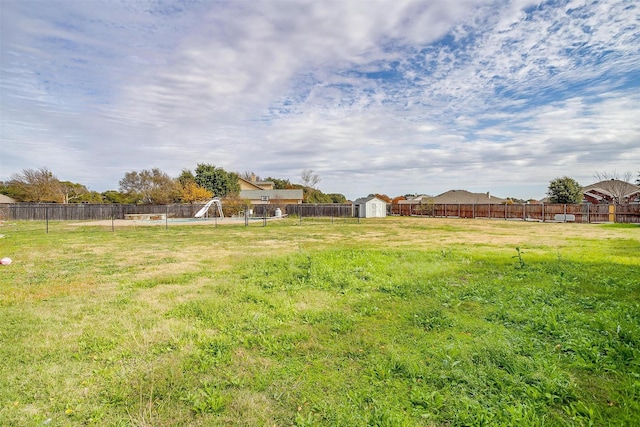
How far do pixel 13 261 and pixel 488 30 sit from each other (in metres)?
16.1

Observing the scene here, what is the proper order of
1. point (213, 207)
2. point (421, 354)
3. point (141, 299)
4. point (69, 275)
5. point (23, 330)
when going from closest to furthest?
point (421, 354)
point (23, 330)
point (141, 299)
point (69, 275)
point (213, 207)

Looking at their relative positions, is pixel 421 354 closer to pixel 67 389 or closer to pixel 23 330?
pixel 67 389

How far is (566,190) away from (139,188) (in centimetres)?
5152

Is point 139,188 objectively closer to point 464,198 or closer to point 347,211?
point 347,211

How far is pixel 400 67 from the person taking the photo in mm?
16078

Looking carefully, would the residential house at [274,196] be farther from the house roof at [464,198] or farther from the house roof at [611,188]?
the house roof at [611,188]

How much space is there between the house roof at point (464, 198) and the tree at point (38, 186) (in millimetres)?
53568

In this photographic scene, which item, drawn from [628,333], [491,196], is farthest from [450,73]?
[491,196]

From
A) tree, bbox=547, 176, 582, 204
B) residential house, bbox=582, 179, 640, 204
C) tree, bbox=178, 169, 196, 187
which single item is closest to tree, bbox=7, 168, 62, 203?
tree, bbox=178, 169, 196, 187

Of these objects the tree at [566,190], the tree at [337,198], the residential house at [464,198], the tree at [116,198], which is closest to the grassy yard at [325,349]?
the tree at [566,190]

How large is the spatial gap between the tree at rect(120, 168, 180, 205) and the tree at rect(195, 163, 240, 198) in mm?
3824

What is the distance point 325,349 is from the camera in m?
3.16

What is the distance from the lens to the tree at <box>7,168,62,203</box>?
3706 centimetres

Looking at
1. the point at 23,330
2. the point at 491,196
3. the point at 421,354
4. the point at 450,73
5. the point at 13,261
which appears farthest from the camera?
the point at 491,196
